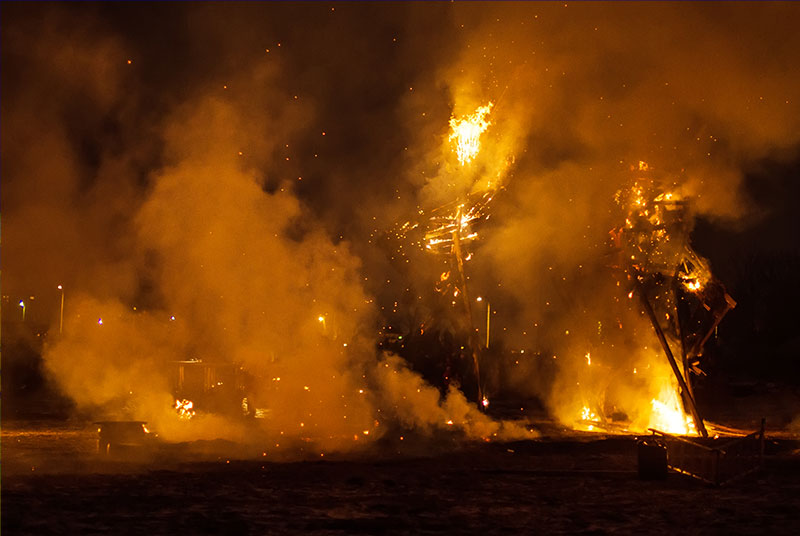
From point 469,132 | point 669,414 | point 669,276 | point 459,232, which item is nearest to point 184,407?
point 459,232

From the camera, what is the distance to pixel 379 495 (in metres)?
11.0

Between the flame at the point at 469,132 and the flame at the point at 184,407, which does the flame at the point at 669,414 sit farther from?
the flame at the point at 184,407

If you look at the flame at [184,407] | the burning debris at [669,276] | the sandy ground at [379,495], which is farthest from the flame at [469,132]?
the flame at [184,407]

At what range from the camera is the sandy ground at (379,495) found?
9211 mm

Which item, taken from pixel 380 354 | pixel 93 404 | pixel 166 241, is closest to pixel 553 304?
pixel 380 354

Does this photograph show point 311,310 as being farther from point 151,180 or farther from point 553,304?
point 553,304

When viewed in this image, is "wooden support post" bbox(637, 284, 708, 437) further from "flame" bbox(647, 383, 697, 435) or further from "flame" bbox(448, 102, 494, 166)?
"flame" bbox(448, 102, 494, 166)

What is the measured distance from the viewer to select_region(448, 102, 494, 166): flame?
16953 mm

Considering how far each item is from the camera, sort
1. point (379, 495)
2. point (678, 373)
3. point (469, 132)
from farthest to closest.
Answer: point (678, 373) < point (469, 132) < point (379, 495)

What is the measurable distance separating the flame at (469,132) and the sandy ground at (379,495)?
6.72 metres

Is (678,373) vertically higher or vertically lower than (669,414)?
higher

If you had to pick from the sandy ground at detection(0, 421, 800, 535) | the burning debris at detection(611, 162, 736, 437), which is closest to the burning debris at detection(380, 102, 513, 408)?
the burning debris at detection(611, 162, 736, 437)

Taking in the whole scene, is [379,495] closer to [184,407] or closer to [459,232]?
[184,407]

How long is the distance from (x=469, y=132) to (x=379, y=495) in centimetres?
905
